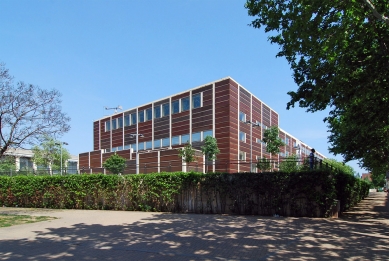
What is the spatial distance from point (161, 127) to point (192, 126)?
674 cm

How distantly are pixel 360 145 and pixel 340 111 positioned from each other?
20.0 feet

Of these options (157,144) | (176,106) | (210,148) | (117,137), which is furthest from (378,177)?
(117,137)

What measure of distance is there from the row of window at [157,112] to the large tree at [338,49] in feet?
126

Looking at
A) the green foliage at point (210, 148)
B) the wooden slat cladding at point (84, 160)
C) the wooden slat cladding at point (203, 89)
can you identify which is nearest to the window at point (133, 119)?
the wooden slat cladding at point (84, 160)

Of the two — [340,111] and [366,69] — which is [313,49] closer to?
[366,69]

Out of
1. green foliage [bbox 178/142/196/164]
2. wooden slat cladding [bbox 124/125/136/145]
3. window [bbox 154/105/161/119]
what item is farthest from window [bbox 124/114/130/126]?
green foliage [bbox 178/142/196/164]

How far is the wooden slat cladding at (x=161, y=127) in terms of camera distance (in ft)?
177

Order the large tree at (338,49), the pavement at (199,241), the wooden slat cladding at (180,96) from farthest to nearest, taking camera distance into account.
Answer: the wooden slat cladding at (180,96) → the large tree at (338,49) → the pavement at (199,241)

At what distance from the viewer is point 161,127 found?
55000 mm

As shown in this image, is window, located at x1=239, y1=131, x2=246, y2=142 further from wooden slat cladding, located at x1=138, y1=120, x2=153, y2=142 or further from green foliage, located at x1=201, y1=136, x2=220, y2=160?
wooden slat cladding, located at x1=138, y1=120, x2=153, y2=142

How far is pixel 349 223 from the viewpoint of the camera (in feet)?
40.8

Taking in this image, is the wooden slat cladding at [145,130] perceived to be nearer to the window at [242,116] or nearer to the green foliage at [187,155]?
the window at [242,116]

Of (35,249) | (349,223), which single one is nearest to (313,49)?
(349,223)

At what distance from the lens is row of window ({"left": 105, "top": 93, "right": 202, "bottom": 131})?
166 ft
